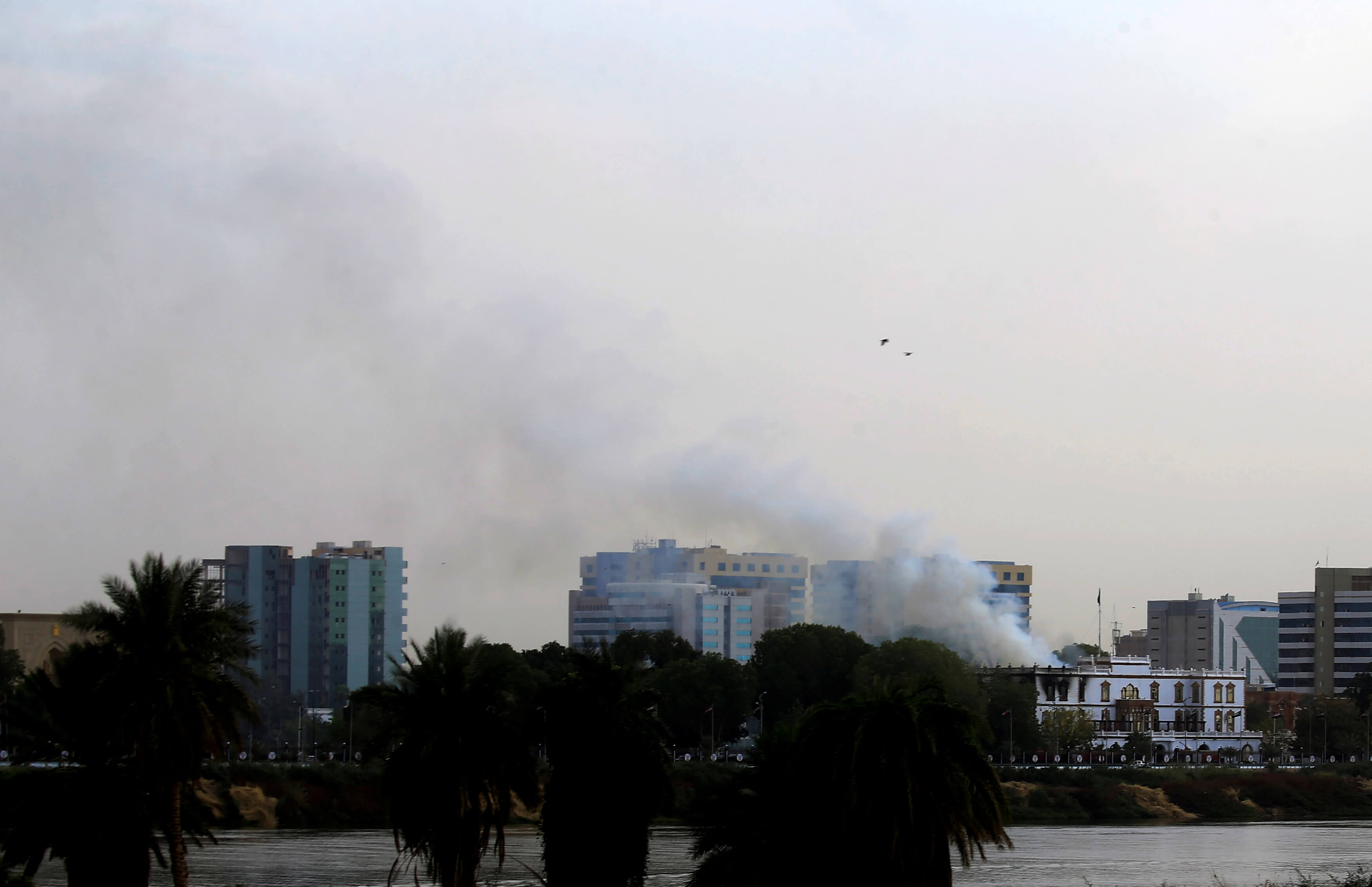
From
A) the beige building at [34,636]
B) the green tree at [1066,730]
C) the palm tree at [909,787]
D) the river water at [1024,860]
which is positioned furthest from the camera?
the green tree at [1066,730]

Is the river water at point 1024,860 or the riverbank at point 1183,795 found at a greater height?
the river water at point 1024,860

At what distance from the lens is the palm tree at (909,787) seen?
125 ft

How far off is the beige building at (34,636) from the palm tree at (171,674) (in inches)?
3710

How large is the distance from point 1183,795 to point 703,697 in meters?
43.8

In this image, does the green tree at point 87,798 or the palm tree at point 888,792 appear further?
the green tree at point 87,798

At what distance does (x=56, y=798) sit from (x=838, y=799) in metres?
23.1

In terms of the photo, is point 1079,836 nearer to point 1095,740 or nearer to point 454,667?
point 1095,740

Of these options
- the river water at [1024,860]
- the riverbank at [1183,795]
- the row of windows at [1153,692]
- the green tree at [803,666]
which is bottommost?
the riverbank at [1183,795]

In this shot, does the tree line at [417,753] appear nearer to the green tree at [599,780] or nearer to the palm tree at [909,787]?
the green tree at [599,780]

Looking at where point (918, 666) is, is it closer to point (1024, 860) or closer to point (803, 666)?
point (803, 666)

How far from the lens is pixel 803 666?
16638 centimetres

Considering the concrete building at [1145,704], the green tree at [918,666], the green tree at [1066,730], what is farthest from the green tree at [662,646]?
the green tree at [1066,730]

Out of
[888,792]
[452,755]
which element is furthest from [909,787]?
[452,755]

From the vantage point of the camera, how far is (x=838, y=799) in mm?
39031
